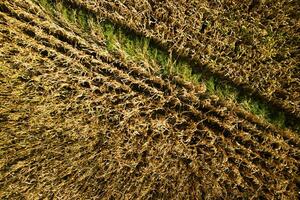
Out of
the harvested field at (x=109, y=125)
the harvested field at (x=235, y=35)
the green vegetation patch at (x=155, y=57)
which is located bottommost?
the harvested field at (x=109, y=125)

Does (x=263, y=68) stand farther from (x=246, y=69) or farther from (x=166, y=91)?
(x=166, y=91)

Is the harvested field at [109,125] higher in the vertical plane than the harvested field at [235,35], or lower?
lower

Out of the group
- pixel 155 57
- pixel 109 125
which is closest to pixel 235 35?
pixel 155 57

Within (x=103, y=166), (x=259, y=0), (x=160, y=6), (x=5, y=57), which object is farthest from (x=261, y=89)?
(x=5, y=57)

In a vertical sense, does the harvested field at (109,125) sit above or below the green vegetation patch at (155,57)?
below

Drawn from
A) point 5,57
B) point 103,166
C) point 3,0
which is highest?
point 3,0

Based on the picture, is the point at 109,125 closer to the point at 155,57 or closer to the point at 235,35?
the point at 155,57
